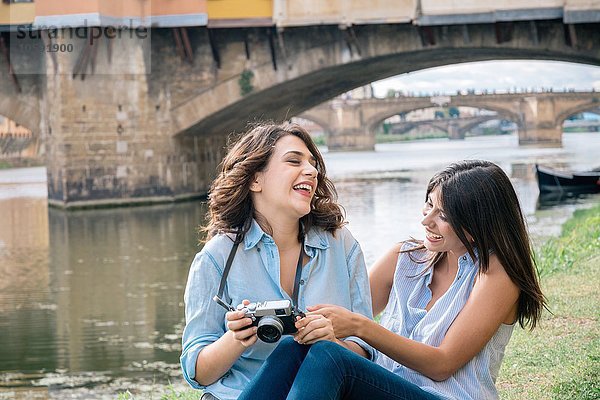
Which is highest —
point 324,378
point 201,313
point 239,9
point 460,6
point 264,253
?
point 239,9

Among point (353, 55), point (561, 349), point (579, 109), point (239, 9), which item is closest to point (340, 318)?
point (561, 349)

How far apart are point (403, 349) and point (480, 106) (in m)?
44.0

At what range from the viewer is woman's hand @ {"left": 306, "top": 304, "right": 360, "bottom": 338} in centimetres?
244

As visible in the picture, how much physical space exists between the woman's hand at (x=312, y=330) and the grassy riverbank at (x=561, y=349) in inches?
43.7


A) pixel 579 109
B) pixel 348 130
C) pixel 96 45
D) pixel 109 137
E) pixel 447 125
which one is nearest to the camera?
pixel 96 45

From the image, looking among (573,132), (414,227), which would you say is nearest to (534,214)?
(414,227)

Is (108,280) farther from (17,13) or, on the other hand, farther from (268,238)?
(17,13)

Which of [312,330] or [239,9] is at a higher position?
[239,9]

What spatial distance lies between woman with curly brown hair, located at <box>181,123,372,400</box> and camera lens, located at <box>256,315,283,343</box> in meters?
0.11

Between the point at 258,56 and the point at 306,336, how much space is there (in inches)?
631

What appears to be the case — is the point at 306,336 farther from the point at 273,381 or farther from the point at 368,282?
the point at 368,282

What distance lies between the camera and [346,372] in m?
2.32

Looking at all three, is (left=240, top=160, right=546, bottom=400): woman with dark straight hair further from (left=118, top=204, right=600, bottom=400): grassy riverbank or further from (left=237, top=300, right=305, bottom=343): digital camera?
(left=118, top=204, right=600, bottom=400): grassy riverbank

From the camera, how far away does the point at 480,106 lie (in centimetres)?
4569
